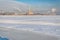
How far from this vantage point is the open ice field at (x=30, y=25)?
1806 millimetres

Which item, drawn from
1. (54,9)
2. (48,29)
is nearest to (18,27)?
(48,29)

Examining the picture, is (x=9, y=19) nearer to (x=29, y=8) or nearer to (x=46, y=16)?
(x=29, y=8)

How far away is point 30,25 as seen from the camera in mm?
2006

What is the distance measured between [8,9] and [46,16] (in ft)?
1.90

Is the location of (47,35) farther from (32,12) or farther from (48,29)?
(32,12)

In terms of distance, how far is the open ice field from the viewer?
5.93ft

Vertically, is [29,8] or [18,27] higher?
[29,8]

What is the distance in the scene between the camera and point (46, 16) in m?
1.85

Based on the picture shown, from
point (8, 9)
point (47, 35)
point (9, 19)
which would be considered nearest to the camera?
point (47, 35)

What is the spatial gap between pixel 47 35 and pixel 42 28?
0.17 meters

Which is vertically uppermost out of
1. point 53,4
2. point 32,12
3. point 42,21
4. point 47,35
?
point 53,4

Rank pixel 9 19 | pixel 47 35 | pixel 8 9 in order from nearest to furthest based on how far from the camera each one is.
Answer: pixel 47 35
pixel 8 9
pixel 9 19

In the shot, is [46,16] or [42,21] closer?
[46,16]

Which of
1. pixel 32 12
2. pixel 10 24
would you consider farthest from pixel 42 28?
pixel 10 24
